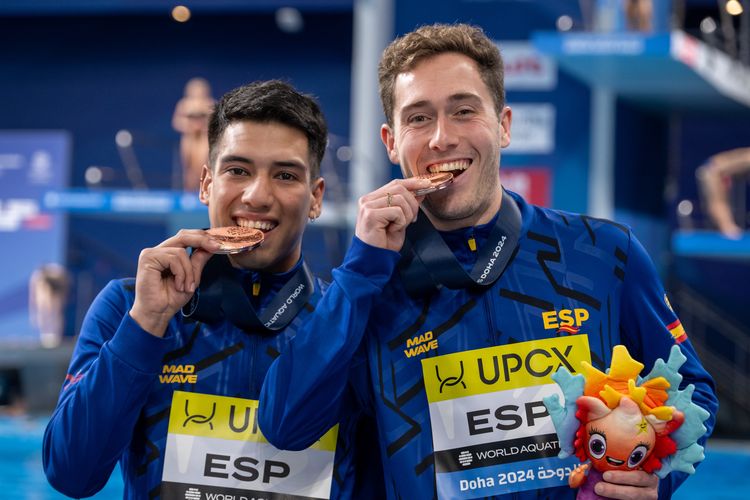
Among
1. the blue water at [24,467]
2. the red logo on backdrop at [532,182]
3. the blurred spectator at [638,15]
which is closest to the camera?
the blue water at [24,467]

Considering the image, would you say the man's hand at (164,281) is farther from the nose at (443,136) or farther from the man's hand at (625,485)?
the man's hand at (625,485)

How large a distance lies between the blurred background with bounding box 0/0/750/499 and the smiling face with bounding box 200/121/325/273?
713cm

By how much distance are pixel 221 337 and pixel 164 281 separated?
249 millimetres

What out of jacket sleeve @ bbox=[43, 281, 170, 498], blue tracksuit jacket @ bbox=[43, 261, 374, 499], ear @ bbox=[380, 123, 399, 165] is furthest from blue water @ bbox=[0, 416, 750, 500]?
ear @ bbox=[380, 123, 399, 165]

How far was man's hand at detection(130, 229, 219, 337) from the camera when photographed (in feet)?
7.78

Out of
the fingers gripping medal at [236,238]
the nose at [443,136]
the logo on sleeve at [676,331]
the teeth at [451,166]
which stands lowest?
the logo on sleeve at [676,331]

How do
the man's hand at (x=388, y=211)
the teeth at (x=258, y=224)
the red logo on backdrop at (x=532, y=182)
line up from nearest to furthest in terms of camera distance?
the man's hand at (x=388, y=211) < the teeth at (x=258, y=224) < the red logo on backdrop at (x=532, y=182)

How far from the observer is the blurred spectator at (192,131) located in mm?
14992

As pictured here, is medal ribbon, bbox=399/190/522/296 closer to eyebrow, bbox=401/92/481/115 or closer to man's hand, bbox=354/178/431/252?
man's hand, bbox=354/178/431/252

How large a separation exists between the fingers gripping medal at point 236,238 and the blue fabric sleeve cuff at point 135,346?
0.24 meters

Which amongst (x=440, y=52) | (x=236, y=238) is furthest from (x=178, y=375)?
(x=440, y=52)

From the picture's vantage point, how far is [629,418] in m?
2.06

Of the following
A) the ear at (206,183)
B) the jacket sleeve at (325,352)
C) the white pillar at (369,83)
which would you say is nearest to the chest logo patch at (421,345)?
the jacket sleeve at (325,352)

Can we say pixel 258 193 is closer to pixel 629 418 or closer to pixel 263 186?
pixel 263 186
